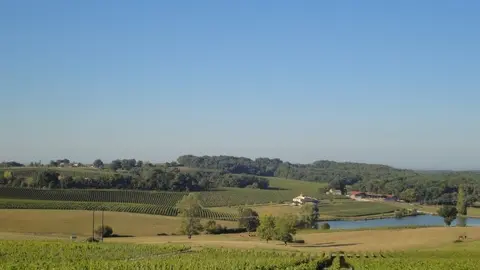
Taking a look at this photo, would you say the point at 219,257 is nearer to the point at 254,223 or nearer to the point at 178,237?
the point at 178,237

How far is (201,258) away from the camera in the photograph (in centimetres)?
5447

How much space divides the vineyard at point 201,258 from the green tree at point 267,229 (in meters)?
21.5

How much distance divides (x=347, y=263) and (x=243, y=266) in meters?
12.4

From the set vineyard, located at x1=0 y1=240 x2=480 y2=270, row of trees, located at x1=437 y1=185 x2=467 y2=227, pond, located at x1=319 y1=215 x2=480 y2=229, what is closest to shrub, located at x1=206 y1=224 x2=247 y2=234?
vineyard, located at x1=0 y1=240 x2=480 y2=270

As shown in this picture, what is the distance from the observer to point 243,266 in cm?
4506

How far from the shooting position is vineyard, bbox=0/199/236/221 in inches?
4628

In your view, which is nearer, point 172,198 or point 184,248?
point 184,248

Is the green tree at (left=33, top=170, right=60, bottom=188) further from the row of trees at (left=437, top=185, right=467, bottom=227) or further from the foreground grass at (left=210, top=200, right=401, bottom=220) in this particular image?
the row of trees at (left=437, top=185, right=467, bottom=227)

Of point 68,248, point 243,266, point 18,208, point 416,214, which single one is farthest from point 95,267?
point 416,214

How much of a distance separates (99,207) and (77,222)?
2186 cm

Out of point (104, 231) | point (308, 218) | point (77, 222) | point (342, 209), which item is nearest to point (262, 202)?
point (342, 209)

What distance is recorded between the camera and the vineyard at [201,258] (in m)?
45.2

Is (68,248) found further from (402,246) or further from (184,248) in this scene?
(402,246)

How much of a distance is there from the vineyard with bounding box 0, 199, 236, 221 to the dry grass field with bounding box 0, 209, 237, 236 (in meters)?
6.65
